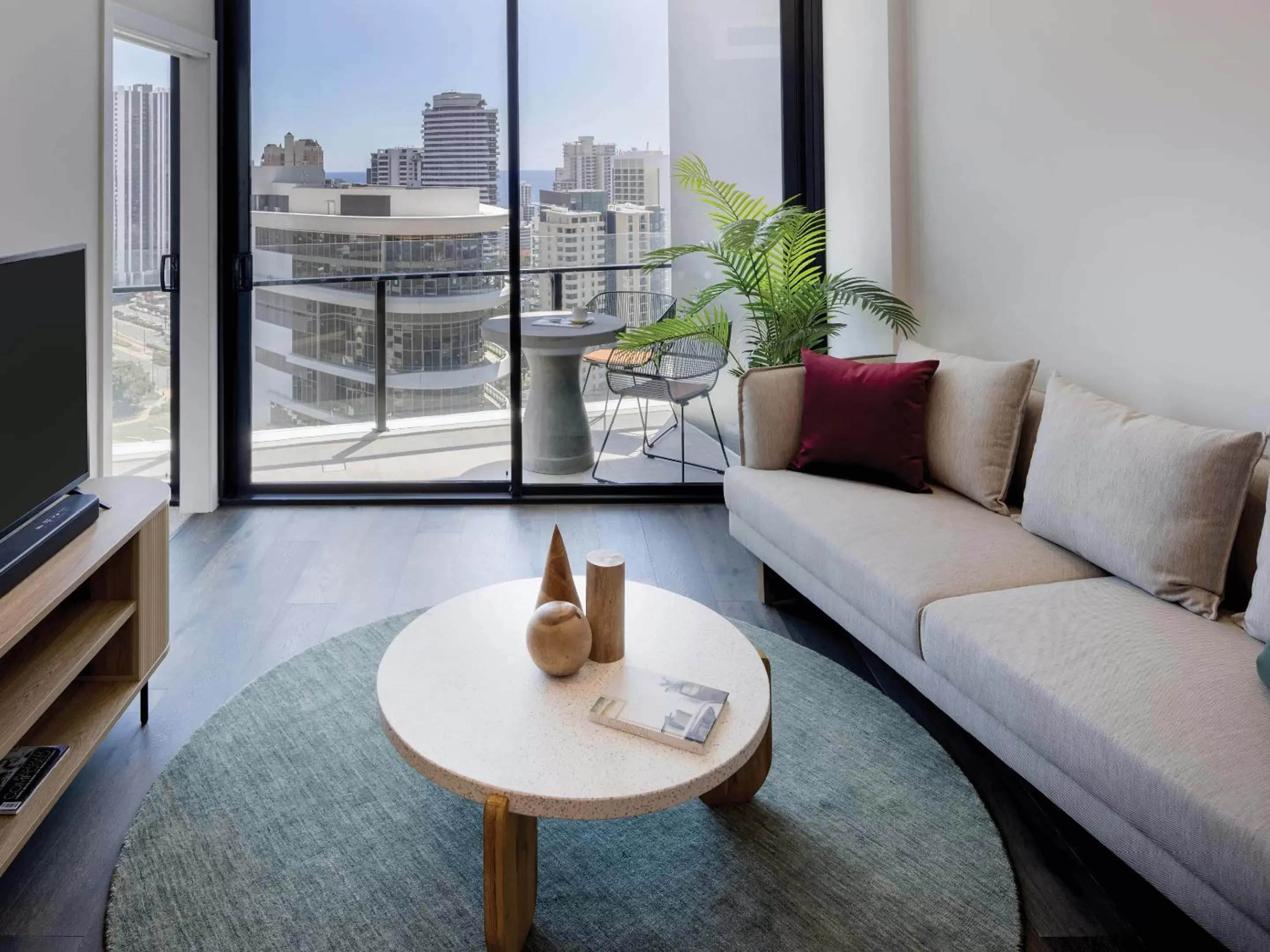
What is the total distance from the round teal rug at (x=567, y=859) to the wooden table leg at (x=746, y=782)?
0.02 m

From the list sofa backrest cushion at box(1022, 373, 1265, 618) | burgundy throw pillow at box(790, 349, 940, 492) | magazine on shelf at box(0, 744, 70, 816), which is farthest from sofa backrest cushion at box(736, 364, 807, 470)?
magazine on shelf at box(0, 744, 70, 816)

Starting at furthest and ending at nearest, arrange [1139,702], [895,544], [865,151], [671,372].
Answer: [671,372]
[865,151]
[895,544]
[1139,702]

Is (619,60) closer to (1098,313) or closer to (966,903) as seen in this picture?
(1098,313)

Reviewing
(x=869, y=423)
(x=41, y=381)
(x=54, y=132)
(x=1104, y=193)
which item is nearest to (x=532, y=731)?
(x=41, y=381)

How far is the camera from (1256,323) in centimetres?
232

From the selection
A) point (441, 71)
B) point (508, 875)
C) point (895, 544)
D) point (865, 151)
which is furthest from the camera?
point (441, 71)

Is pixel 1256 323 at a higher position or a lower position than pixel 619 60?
lower

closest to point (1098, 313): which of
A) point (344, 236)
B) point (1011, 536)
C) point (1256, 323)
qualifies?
point (1256, 323)

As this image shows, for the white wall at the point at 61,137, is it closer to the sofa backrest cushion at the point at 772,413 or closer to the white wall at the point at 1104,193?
the sofa backrest cushion at the point at 772,413

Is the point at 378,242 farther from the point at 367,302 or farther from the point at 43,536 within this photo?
the point at 43,536

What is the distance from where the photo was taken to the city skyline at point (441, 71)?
4203mm

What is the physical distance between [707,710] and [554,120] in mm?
3265

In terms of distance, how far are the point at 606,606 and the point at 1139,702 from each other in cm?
97

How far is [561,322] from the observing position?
4418 mm
